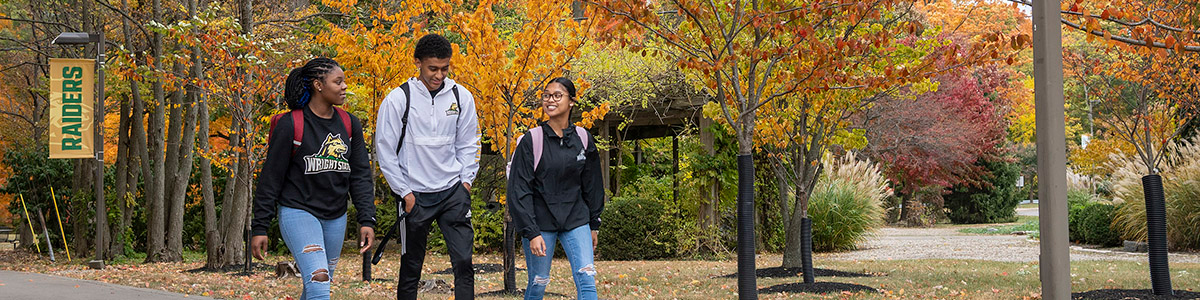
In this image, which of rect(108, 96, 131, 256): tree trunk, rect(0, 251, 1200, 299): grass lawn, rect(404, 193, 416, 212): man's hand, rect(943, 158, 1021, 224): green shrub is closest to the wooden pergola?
rect(0, 251, 1200, 299): grass lawn

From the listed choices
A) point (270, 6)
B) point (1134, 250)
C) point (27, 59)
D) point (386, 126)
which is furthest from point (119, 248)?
point (1134, 250)

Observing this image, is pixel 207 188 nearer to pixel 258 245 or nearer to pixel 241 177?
pixel 241 177

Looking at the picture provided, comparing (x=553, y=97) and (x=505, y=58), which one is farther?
(x=505, y=58)

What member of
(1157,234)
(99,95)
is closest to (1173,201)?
(1157,234)

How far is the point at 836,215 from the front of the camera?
1720 centimetres

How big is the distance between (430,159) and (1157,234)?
5971mm

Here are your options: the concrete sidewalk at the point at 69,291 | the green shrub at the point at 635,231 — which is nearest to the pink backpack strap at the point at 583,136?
the concrete sidewalk at the point at 69,291

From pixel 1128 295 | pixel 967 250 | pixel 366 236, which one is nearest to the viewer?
pixel 366 236

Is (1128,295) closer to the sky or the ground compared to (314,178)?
closer to the ground

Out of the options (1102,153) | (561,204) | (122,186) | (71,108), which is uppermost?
(71,108)

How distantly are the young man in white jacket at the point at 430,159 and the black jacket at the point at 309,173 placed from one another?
22cm

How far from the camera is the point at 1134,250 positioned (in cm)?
1572

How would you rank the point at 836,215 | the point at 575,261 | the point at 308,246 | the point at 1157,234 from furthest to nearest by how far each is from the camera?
the point at 836,215 → the point at 1157,234 → the point at 575,261 → the point at 308,246

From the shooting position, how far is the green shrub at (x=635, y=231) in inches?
603
